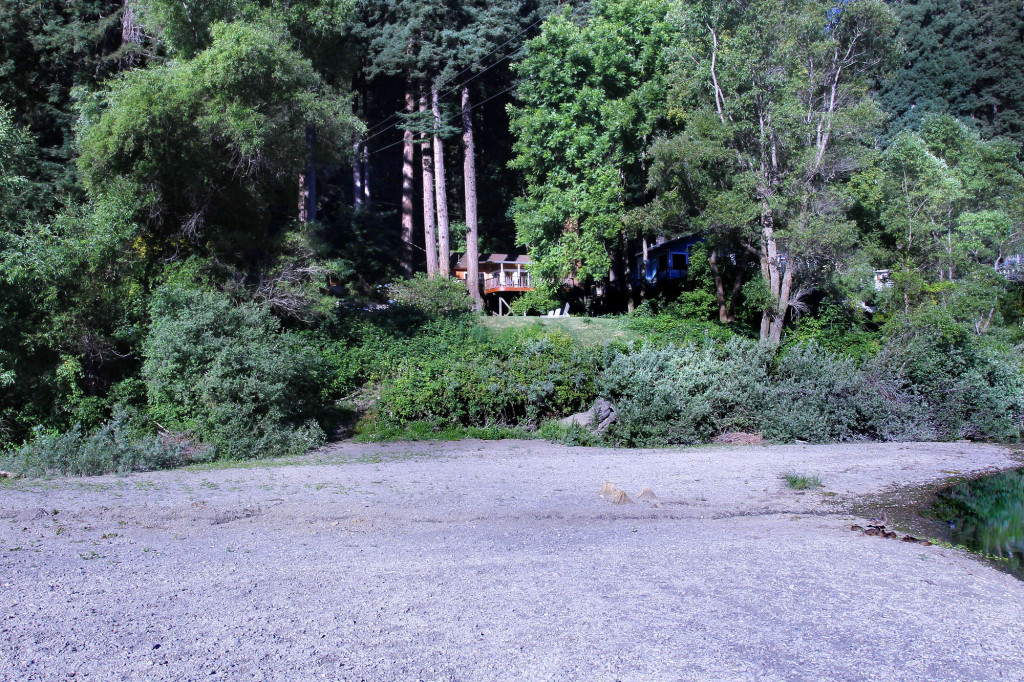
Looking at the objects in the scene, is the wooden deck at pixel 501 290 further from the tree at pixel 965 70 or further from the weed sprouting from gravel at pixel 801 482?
the weed sprouting from gravel at pixel 801 482

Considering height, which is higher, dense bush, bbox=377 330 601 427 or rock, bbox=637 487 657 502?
dense bush, bbox=377 330 601 427

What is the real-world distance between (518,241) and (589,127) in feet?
19.2

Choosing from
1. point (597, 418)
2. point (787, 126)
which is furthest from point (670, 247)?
point (597, 418)

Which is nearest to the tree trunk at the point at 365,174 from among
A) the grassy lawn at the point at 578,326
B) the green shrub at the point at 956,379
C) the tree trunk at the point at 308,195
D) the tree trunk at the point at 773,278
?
the tree trunk at the point at 308,195

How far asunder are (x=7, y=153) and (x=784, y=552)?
62.1 feet

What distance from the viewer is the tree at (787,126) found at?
22.3 m

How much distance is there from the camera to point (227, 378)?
15156mm

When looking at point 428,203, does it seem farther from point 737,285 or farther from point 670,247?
point 737,285

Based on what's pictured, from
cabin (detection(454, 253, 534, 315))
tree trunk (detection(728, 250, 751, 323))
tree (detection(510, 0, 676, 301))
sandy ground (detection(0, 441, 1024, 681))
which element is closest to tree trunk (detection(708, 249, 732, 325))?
Result: tree trunk (detection(728, 250, 751, 323))

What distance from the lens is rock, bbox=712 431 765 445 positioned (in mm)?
16859

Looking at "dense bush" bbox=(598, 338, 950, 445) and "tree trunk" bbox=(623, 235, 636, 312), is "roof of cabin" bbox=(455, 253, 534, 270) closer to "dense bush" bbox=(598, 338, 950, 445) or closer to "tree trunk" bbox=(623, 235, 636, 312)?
"tree trunk" bbox=(623, 235, 636, 312)

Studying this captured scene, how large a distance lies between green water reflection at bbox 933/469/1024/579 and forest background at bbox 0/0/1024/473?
521cm

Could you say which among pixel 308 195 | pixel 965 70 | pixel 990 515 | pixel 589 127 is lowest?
pixel 990 515

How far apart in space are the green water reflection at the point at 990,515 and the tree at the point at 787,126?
9.84m
